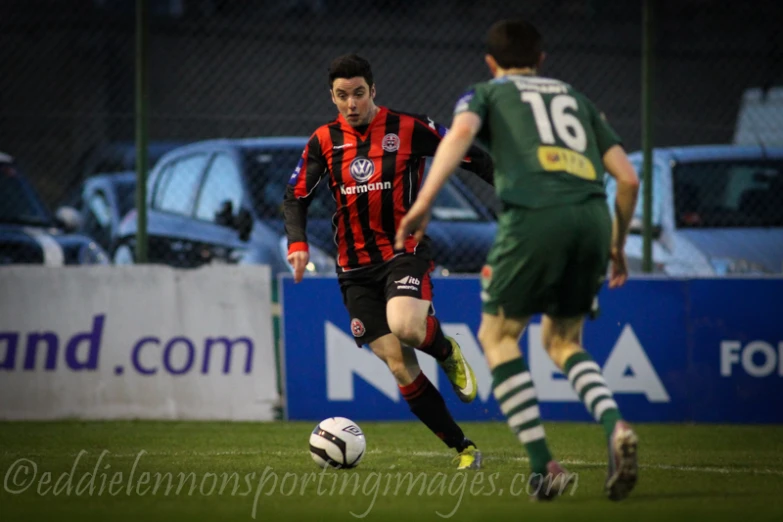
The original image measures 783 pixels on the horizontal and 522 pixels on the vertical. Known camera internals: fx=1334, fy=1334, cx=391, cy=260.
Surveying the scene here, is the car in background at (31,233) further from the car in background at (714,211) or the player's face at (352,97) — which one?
the player's face at (352,97)

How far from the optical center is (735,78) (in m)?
12.1

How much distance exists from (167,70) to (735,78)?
Result: 708cm

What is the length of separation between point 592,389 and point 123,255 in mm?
6706

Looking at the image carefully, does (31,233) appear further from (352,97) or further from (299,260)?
(352,97)

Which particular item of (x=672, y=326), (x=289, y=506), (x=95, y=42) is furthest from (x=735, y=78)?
(x=95, y=42)

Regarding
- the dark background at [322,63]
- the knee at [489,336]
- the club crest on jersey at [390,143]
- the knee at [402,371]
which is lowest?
the knee at [402,371]

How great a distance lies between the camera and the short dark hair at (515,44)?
210 inches

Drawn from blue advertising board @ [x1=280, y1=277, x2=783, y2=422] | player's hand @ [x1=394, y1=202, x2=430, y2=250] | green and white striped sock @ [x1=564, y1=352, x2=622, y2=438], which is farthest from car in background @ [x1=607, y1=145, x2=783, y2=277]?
player's hand @ [x1=394, y1=202, x2=430, y2=250]

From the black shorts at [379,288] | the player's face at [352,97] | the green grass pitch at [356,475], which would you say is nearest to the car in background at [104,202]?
the green grass pitch at [356,475]

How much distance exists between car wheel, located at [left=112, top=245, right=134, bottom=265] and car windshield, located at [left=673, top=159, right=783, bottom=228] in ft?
14.5

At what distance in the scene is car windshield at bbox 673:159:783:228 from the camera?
34.3 feet

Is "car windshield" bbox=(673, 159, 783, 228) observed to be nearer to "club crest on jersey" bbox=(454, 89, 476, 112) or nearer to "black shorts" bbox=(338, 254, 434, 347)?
"black shorts" bbox=(338, 254, 434, 347)

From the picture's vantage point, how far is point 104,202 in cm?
1655

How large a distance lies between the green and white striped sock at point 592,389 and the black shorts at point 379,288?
1.45m
